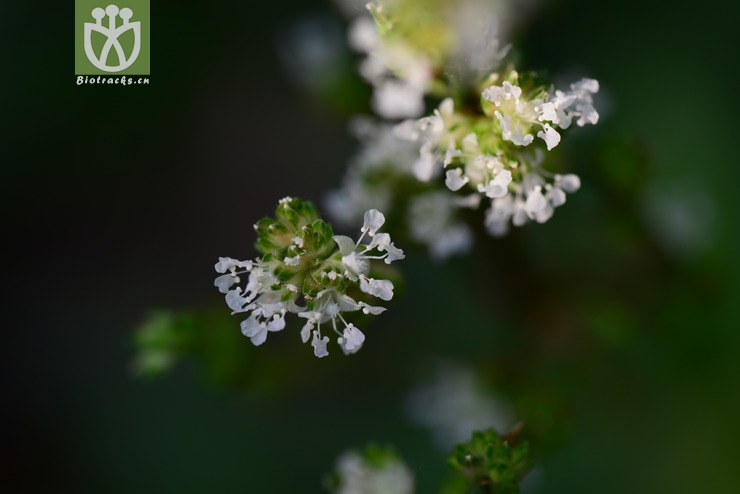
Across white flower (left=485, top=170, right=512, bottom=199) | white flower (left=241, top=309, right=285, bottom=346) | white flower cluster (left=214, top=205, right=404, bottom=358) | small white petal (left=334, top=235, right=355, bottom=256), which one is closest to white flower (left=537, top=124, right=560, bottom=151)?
white flower (left=485, top=170, right=512, bottom=199)

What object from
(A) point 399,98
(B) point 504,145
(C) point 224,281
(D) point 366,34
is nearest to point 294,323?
(A) point 399,98

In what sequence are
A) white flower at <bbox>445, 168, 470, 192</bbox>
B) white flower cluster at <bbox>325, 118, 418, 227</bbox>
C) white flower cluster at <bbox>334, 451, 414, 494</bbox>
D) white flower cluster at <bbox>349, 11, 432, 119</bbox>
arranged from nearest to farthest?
white flower at <bbox>445, 168, 470, 192</bbox>, white flower cluster at <bbox>349, 11, 432, 119</bbox>, white flower cluster at <bbox>334, 451, 414, 494</bbox>, white flower cluster at <bbox>325, 118, 418, 227</bbox>

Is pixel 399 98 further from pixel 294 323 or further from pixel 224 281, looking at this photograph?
pixel 294 323

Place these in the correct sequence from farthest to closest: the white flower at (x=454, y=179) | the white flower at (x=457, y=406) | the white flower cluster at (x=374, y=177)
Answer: the white flower at (x=457, y=406) < the white flower cluster at (x=374, y=177) < the white flower at (x=454, y=179)

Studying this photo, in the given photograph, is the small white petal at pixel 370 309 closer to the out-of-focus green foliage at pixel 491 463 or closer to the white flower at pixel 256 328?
the white flower at pixel 256 328

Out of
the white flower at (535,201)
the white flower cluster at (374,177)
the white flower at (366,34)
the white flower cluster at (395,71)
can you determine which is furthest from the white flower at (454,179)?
the white flower at (366,34)

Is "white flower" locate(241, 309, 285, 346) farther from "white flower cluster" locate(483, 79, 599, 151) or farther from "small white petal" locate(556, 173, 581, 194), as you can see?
"small white petal" locate(556, 173, 581, 194)

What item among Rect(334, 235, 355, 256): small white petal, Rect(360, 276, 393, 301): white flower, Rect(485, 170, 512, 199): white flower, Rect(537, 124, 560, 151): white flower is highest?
Rect(537, 124, 560, 151): white flower

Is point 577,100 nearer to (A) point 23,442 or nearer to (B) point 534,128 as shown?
(B) point 534,128
